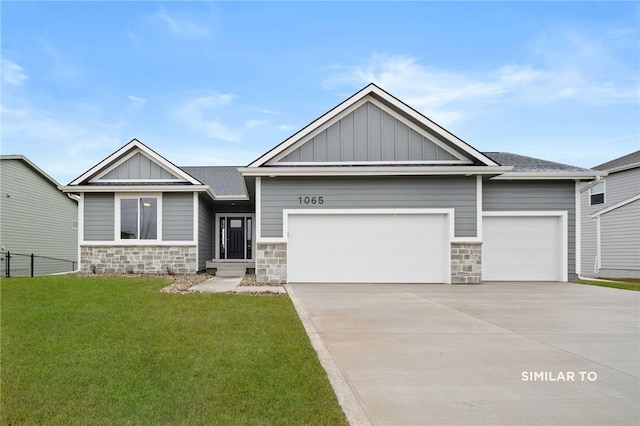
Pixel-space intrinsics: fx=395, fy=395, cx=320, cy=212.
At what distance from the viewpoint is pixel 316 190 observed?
12.4m

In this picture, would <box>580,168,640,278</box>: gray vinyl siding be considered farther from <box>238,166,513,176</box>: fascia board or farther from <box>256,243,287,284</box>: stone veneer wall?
<box>256,243,287,284</box>: stone veneer wall

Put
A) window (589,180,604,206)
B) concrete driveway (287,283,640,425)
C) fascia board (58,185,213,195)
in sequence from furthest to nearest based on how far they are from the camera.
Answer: window (589,180,604,206)
fascia board (58,185,213,195)
concrete driveway (287,283,640,425)

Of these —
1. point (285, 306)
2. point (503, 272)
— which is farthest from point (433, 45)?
point (285, 306)

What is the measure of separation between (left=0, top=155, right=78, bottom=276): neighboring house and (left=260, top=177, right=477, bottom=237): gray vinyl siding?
47.8ft

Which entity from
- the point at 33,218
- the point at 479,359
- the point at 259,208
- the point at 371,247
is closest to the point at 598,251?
the point at 371,247

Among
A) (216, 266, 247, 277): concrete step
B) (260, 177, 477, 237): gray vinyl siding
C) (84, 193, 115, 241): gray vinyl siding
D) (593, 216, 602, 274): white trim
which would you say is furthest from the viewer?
(593, 216, 602, 274): white trim

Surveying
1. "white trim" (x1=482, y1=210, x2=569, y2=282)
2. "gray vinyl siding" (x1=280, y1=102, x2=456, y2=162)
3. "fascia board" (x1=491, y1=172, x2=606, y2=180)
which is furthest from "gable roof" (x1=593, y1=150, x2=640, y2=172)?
"gray vinyl siding" (x1=280, y1=102, x2=456, y2=162)

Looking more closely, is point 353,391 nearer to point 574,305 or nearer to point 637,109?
point 574,305

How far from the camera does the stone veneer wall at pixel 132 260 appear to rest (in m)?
14.9

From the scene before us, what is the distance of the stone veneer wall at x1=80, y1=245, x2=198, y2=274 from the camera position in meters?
14.9

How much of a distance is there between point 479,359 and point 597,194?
70.8 feet

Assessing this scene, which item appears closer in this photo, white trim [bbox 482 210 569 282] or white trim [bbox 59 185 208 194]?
white trim [bbox 482 210 569 282]

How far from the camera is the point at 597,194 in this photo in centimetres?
2152

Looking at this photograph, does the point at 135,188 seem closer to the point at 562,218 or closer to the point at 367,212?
the point at 367,212
